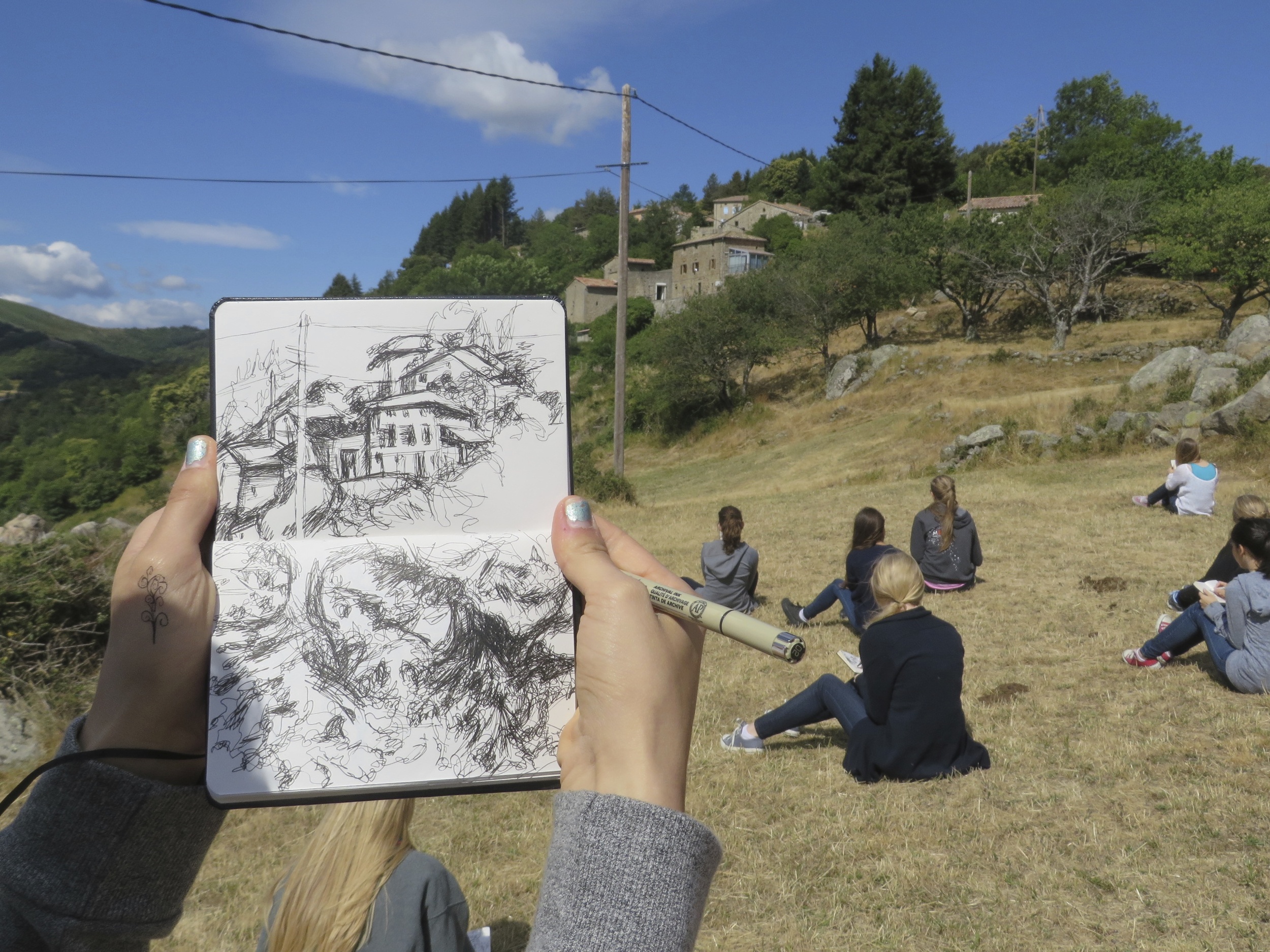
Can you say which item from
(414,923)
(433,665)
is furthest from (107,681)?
(414,923)

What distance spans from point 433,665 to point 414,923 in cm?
144

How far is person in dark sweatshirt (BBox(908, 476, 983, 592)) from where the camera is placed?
9.28 metres

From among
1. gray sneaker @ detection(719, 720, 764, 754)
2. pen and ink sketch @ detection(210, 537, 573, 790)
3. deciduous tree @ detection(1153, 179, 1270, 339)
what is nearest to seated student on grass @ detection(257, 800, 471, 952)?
pen and ink sketch @ detection(210, 537, 573, 790)

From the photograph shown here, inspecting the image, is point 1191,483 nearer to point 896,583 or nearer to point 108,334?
point 896,583

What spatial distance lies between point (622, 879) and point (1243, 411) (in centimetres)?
2013

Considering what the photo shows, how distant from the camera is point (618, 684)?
4.20ft

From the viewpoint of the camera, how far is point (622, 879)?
1049 mm

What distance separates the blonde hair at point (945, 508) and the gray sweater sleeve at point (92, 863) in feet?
28.7

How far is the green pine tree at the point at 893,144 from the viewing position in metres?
61.9

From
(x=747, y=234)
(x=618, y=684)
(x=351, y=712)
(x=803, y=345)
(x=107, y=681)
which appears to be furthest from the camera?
(x=747, y=234)

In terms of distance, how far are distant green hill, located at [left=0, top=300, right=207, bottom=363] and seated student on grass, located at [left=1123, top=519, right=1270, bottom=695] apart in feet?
374

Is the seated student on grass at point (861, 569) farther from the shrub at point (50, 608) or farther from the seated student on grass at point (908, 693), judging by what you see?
the shrub at point (50, 608)

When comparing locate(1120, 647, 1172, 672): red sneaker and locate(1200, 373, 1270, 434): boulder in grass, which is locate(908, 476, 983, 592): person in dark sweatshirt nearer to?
locate(1120, 647, 1172, 672): red sneaker

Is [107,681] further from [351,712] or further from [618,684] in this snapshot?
[618,684]
